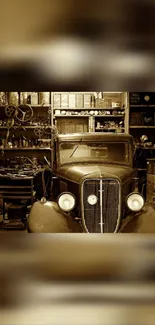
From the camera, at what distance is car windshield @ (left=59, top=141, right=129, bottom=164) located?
11.4 ft

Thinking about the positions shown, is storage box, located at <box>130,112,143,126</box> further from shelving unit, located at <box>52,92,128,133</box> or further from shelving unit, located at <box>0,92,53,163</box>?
shelving unit, located at <box>0,92,53,163</box>

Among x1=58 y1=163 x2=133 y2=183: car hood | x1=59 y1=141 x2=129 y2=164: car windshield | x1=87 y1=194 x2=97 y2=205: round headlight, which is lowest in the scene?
x1=87 y1=194 x2=97 y2=205: round headlight

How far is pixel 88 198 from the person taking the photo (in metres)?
2.87

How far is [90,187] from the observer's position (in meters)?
2.88

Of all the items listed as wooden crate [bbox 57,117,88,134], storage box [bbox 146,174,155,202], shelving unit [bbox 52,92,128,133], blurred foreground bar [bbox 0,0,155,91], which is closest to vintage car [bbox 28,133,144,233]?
storage box [bbox 146,174,155,202]

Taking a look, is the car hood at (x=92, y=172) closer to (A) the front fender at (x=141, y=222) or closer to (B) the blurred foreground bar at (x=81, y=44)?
(A) the front fender at (x=141, y=222)

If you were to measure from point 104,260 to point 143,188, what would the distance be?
18.7 feet

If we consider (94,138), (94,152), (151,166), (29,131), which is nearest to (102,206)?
(94,152)

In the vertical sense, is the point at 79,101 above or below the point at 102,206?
above

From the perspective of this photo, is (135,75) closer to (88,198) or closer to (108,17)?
(108,17)

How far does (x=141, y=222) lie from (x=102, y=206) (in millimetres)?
500

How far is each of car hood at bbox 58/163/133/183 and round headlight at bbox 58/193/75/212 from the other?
24 centimetres

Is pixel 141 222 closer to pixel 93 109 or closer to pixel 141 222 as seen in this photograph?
pixel 141 222

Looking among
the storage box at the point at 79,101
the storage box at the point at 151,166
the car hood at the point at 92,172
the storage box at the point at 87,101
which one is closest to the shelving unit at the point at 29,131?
the storage box at the point at 79,101
